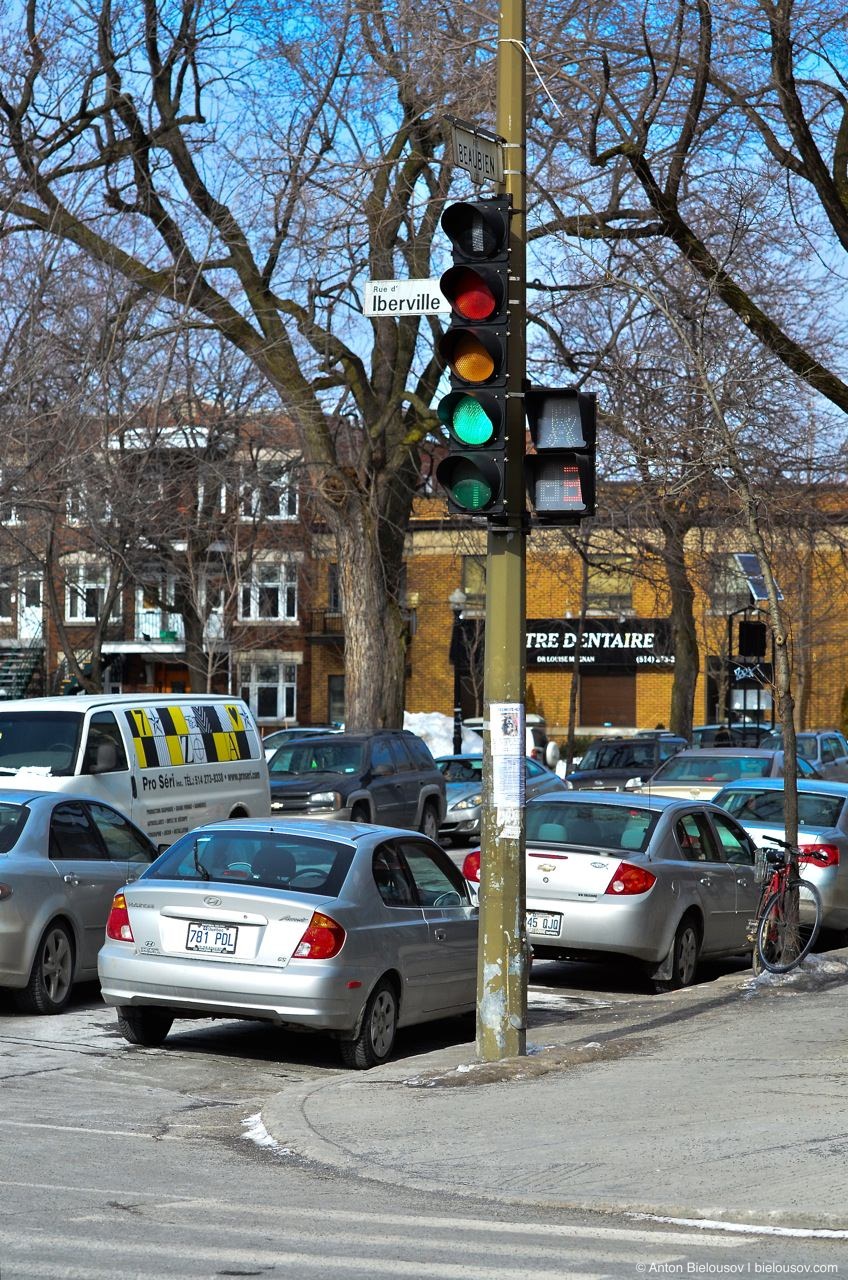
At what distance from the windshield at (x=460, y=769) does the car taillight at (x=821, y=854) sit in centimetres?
1479

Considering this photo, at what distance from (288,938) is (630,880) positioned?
12.7ft

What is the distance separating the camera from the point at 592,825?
1358 cm

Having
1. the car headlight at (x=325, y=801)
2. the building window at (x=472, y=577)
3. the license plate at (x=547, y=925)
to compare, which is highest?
the building window at (x=472, y=577)

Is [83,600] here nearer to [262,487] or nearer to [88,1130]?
[262,487]

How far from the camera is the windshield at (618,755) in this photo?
31938 millimetres

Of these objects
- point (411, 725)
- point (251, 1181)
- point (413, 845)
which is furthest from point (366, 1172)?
point (411, 725)

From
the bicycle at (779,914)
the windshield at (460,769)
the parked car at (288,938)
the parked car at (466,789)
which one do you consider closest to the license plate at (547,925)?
the bicycle at (779,914)

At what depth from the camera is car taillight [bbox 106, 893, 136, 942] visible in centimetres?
998

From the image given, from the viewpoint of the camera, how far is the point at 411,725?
5553 cm

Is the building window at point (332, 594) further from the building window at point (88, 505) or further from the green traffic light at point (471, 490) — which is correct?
the green traffic light at point (471, 490)

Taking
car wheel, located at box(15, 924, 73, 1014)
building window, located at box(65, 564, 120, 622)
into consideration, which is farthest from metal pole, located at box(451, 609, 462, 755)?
car wheel, located at box(15, 924, 73, 1014)

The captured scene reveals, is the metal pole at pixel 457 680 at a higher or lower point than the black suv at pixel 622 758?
higher

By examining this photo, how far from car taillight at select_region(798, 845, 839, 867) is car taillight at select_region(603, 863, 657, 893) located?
2.88 m

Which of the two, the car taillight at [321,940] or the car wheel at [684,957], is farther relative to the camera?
the car wheel at [684,957]
